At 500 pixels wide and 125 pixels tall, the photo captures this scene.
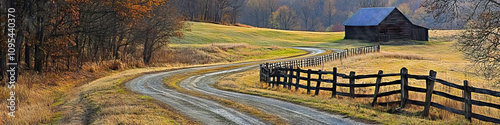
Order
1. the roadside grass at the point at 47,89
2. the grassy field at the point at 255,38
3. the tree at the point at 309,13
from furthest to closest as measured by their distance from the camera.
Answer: the tree at the point at 309,13 < the grassy field at the point at 255,38 < the roadside grass at the point at 47,89

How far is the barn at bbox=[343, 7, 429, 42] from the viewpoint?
272 feet

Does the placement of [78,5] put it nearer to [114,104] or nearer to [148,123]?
[114,104]

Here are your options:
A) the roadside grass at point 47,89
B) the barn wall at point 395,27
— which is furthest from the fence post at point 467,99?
the barn wall at point 395,27

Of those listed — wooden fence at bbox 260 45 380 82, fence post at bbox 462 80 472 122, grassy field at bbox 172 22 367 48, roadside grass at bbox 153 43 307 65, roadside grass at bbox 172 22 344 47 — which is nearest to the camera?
fence post at bbox 462 80 472 122

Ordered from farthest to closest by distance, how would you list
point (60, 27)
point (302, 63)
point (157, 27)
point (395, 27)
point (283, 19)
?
1. point (283, 19)
2. point (395, 27)
3. point (157, 27)
4. point (302, 63)
5. point (60, 27)

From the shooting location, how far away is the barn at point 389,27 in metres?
82.8

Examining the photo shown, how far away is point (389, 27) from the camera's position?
274 ft

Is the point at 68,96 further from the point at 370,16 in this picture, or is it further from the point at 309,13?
the point at 309,13

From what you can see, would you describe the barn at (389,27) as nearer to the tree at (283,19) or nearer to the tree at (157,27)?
the tree at (157,27)

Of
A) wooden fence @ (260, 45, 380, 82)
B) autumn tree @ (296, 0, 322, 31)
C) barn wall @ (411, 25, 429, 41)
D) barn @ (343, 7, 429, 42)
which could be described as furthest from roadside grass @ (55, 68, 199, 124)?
autumn tree @ (296, 0, 322, 31)

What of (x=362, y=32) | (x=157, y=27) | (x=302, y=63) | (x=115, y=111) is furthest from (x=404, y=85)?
(x=362, y=32)

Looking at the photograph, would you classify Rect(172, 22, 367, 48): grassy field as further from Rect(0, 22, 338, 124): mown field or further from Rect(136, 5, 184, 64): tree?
Rect(0, 22, 338, 124): mown field

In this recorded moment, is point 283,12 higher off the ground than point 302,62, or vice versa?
point 283,12

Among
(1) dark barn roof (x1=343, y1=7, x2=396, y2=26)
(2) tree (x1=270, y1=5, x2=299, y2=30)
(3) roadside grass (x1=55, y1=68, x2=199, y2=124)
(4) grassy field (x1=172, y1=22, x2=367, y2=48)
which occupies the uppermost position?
(2) tree (x1=270, y1=5, x2=299, y2=30)
